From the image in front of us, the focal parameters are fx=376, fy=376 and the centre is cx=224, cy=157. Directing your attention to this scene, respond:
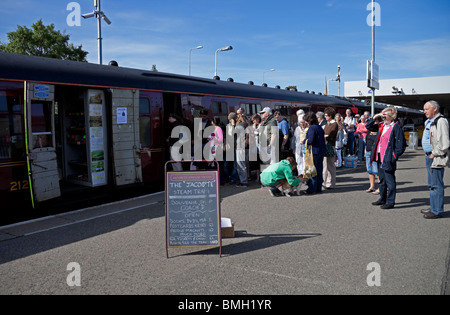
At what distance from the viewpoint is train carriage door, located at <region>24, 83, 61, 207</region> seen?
651cm

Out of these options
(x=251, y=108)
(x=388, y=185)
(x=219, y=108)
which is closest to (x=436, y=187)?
(x=388, y=185)

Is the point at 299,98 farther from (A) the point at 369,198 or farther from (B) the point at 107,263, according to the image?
(B) the point at 107,263

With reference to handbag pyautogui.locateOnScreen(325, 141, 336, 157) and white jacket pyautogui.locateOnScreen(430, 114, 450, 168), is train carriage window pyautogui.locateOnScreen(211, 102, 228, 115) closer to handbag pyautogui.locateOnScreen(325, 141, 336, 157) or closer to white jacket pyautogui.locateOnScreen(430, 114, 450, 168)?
handbag pyautogui.locateOnScreen(325, 141, 336, 157)

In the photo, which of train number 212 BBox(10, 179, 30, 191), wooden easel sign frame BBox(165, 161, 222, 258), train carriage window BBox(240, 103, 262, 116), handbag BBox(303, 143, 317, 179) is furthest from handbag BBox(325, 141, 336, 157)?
train number 212 BBox(10, 179, 30, 191)

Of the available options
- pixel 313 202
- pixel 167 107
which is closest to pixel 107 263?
pixel 313 202

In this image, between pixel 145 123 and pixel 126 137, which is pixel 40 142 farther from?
pixel 145 123

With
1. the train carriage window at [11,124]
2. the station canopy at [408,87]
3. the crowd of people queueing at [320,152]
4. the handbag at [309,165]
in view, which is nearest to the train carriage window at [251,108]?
the crowd of people queueing at [320,152]

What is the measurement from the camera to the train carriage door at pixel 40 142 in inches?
256

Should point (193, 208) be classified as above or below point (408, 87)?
below

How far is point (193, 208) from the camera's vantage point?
4832 mm

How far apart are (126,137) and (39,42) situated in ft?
88.5

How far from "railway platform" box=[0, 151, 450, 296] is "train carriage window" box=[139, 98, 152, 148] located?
6.69 ft

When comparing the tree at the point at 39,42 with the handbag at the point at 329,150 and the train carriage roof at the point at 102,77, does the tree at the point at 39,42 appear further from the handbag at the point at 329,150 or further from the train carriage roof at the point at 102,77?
the handbag at the point at 329,150

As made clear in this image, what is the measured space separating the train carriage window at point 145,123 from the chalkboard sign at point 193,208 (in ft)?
14.2
